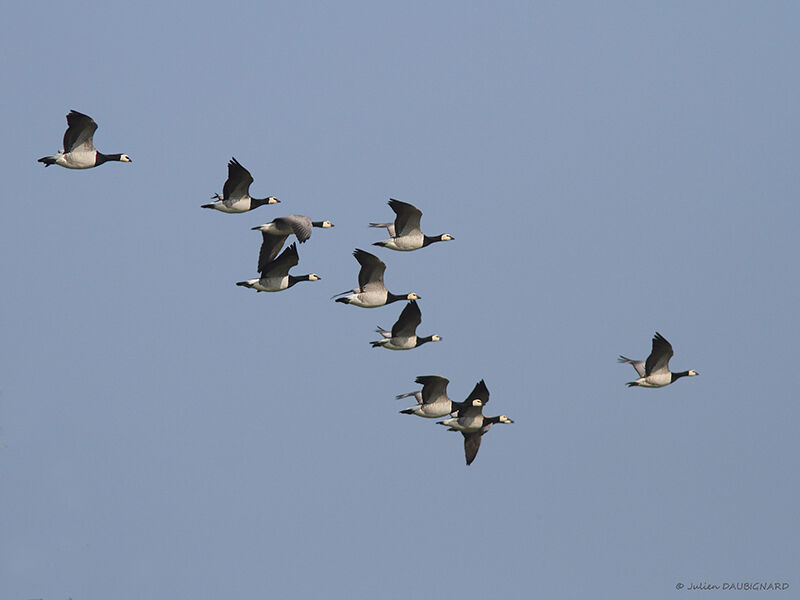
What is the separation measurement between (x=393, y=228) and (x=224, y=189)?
5965 millimetres

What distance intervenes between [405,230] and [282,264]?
369cm

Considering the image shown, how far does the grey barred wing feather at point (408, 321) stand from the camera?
39.9m

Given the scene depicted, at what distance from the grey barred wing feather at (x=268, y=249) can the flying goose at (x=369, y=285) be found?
2330mm

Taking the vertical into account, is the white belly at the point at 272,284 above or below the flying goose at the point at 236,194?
below

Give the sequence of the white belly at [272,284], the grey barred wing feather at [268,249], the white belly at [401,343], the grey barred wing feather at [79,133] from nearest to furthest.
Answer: the grey barred wing feather at [79,133], the grey barred wing feather at [268,249], the white belly at [272,284], the white belly at [401,343]

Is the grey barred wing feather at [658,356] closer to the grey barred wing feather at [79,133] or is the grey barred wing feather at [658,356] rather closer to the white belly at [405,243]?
the white belly at [405,243]

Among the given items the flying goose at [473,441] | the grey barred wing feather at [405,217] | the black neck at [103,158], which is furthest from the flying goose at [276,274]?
the flying goose at [473,441]

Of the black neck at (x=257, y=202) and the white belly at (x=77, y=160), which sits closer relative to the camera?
the white belly at (x=77, y=160)

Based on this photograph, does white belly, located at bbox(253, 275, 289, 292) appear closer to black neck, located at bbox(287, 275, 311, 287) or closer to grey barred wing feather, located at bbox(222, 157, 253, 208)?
black neck, located at bbox(287, 275, 311, 287)

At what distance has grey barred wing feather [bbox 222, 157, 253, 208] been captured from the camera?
38206 mm

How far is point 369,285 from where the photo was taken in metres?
39.4

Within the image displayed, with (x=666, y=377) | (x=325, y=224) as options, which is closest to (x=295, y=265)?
(x=325, y=224)

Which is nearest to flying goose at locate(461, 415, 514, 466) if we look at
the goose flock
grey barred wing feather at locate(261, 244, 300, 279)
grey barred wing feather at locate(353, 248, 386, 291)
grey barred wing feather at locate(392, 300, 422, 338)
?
the goose flock

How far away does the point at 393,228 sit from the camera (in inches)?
1674
